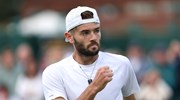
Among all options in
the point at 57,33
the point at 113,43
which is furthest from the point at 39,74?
the point at 57,33

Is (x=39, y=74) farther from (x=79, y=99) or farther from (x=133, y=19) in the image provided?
(x=133, y=19)

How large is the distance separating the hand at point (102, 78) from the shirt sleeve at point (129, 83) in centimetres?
87

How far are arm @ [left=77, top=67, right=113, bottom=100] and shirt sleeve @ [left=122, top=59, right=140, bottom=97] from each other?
0.87 metres

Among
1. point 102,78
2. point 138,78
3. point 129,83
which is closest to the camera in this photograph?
point 102,78

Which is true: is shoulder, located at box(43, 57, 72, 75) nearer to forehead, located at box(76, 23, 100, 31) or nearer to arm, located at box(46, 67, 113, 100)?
forehead, located at box(76, 23, 100, 31)

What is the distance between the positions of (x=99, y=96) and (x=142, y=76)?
27.8 feet

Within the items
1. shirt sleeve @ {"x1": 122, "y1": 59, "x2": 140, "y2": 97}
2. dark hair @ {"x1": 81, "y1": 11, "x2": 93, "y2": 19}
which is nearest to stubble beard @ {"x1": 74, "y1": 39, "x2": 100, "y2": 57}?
dark hair @ {"x1": 81, "y1": 11, "x2": 93, "y2": 19}

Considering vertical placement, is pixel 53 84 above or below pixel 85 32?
below

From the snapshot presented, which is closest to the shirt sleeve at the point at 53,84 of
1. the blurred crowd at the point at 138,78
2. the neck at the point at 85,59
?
the neck at the point at 85,59

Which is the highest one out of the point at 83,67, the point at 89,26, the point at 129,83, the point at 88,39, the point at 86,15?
the point at 86,15

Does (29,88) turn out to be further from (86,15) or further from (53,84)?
(86,15)

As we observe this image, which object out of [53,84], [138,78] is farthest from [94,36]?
[138,78]

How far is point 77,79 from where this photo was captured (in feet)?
30.8

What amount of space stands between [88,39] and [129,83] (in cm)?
84
